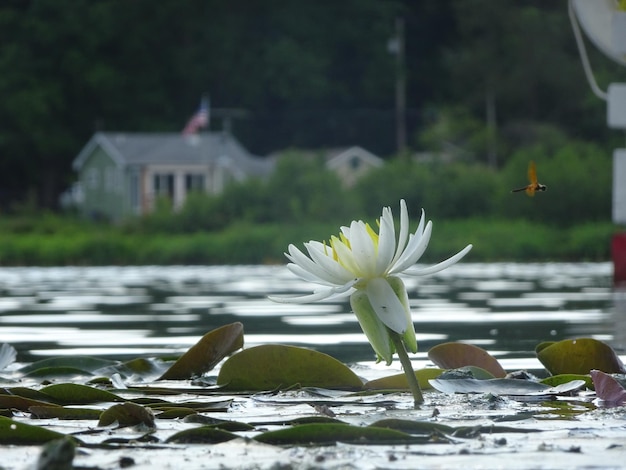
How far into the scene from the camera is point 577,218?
85.5ft

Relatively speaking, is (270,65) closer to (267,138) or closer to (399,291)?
(267,138)

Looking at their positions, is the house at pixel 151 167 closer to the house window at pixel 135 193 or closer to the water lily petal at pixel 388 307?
the house window at pixel 135 193

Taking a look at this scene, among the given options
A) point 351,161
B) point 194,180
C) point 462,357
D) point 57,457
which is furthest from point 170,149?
point 57,457

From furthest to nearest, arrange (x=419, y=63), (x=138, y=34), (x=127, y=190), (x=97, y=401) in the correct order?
(x=419, y=63) → (x=138, y=34) → (x=127, y=190) → (x=97, y=401)

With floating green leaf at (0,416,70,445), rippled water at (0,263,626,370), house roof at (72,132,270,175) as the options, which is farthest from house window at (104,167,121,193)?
floating green leaf at (0,416,70,445)

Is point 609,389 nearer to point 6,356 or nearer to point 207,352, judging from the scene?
point 207,352

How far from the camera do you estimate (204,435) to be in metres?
2.56

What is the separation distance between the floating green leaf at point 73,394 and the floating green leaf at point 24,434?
0.66 metres

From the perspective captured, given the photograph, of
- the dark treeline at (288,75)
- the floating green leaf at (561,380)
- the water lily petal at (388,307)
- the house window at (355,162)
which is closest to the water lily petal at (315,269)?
the water lily petal at (388,307)

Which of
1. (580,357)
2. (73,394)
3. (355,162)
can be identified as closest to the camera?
Answer: (73,394)

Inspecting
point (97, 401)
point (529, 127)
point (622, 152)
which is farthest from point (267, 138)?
point (97, 401)

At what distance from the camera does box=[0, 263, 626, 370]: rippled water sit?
531cm

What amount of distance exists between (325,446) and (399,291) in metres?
0.64

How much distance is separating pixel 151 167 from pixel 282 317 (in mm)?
36371
